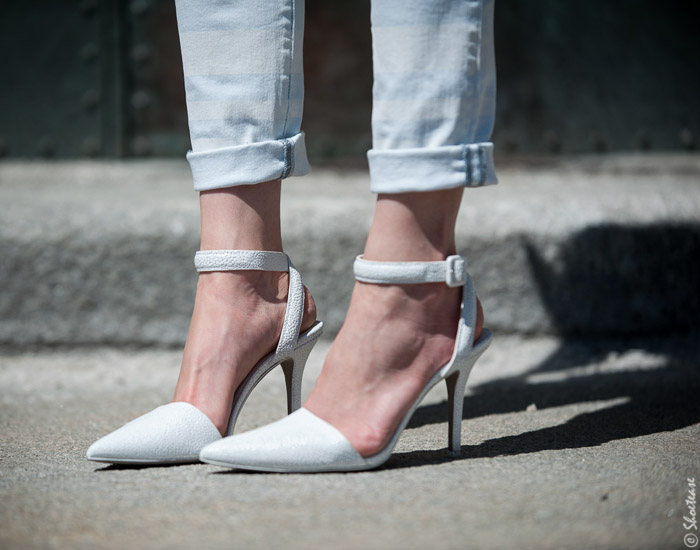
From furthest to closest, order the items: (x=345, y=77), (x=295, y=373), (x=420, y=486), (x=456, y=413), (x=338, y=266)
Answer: (x=345, y=77) → (x=338, y=266) → (x=295, y=373) → (x=456, y=413) → (x=420, y=486)

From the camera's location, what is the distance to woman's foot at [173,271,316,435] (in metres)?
0.84

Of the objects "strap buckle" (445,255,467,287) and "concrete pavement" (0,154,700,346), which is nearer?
"strap buckle" (445,255,467,287)

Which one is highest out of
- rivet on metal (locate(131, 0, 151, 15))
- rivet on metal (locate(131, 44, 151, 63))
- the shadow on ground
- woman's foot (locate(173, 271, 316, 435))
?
rivet on metal (locate(131, 0, 151, 15))

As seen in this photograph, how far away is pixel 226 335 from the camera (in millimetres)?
863

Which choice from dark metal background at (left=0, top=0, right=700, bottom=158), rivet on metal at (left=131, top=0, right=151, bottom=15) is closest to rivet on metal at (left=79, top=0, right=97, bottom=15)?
dark metal background at (left=0, top=0, right=700, bottom=158)

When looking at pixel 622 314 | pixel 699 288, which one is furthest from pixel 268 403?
pixel 699 288

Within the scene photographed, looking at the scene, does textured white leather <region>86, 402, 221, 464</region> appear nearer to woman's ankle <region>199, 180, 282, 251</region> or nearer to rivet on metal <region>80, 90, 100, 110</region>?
woman's ankle <region>199, 180, 282, 251</region>

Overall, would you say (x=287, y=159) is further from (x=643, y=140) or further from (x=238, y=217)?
(x=643, y=140)

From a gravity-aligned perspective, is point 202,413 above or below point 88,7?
below

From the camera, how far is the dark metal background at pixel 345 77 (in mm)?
1815

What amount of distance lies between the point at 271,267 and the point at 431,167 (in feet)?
0.81

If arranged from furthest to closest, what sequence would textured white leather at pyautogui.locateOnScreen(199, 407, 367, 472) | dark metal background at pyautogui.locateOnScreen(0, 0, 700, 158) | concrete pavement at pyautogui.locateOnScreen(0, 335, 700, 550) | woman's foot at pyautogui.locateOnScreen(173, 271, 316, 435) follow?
dark metal background at pyautogui.locateOnScreen(0, 0, 700, 158) → woman's foot at pyautogui.locateOnScreen(173, 271, 316, 435) → textured white leather at pyautogui.locateOnScreen(199, 407, 367, 472) → concrete pavement at pyautogui.locateOnScreen(0, 335, 700, 550)

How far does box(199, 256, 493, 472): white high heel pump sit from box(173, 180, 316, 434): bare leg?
10 cm

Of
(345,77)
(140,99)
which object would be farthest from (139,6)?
(345,77)
